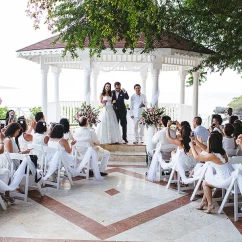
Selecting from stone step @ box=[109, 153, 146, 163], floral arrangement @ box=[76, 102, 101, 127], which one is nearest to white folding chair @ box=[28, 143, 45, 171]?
floral arrangement @ box=[76, 102, 101, 127]

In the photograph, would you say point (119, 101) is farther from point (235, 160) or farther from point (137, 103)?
point (235, 160)

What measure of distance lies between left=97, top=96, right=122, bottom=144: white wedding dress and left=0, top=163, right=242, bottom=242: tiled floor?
3.20m

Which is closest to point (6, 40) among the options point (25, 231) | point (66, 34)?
point (66, 34)

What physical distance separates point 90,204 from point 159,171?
2.00 meters

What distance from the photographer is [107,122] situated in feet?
32.2

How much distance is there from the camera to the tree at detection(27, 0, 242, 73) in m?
7.85

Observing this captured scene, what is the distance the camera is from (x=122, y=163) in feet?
30.5

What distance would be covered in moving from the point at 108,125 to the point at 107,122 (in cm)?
10

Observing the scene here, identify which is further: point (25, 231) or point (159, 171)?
point (159, 171)

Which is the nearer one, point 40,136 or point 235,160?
point 235,160

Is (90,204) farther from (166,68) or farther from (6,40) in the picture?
(6,40)

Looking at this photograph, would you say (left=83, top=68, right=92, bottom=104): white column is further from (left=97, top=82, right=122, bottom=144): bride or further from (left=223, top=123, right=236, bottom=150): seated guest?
(left=223, top=123, right=236, bottom=150): seated guest

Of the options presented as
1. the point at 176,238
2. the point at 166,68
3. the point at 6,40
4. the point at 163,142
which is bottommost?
the point at 176,238

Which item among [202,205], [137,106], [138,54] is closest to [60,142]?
[202,205]
